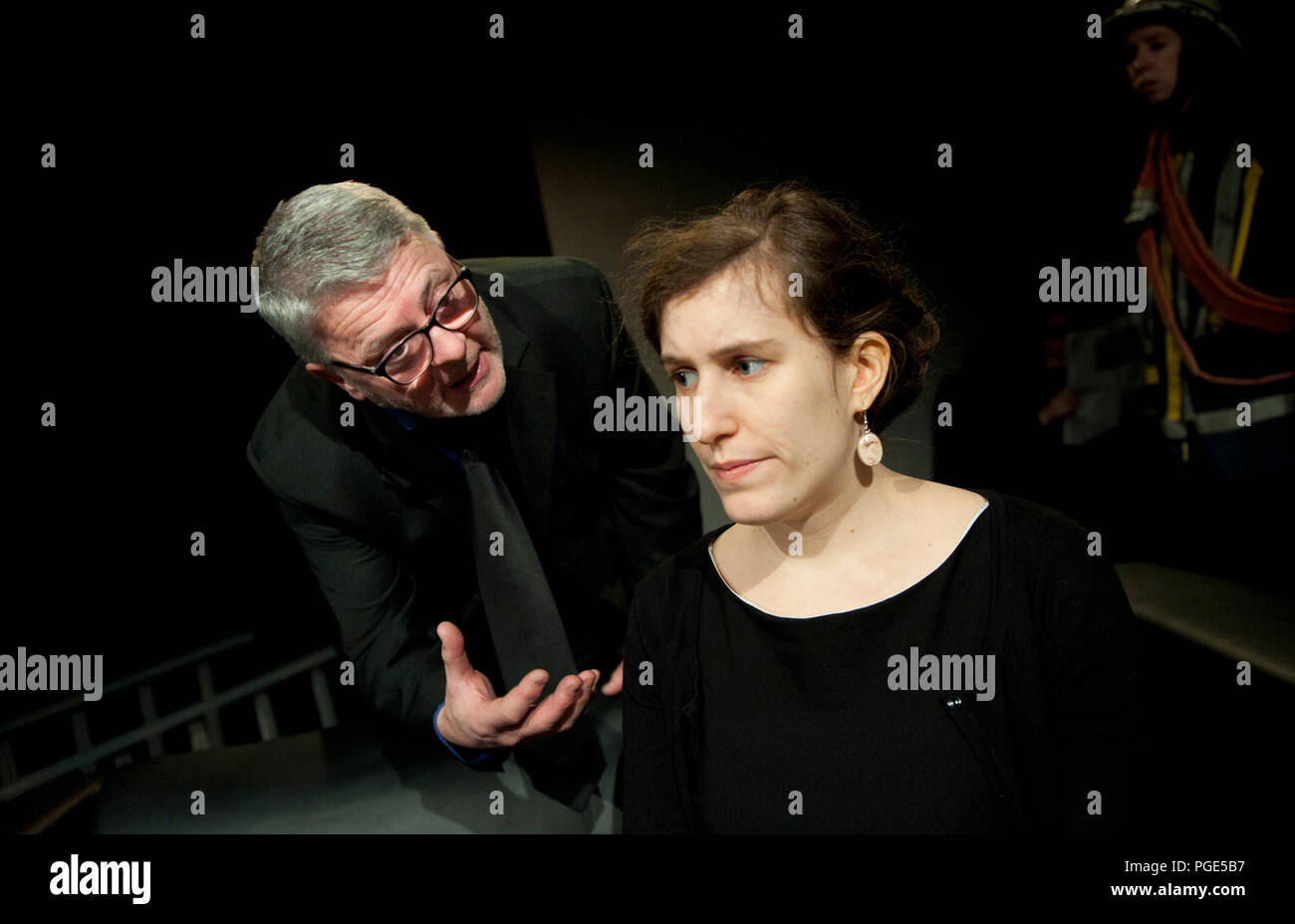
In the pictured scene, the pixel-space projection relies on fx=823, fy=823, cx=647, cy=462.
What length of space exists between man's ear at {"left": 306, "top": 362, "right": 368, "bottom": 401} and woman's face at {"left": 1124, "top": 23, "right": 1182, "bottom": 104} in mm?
1597

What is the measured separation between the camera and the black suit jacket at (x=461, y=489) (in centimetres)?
158

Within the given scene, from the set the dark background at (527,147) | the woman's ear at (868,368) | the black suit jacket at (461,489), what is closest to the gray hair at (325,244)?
the black suit jacket at (461,489)

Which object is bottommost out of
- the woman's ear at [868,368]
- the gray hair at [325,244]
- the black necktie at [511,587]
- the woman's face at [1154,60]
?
the black necktie at [511,587]

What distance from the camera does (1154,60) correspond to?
158 cm

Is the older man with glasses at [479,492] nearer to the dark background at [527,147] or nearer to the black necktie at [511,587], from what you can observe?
the black necktie at [511,587]

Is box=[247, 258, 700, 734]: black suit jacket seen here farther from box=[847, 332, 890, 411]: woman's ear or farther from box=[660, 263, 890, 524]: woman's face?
box=[847, 332, 890, 411]: woman's ear

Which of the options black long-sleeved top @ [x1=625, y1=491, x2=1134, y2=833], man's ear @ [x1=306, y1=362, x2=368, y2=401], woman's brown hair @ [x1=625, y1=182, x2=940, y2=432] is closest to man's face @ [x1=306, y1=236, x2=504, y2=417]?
man's ear @ [x1=306, y1=362, x2=368, y2=401]

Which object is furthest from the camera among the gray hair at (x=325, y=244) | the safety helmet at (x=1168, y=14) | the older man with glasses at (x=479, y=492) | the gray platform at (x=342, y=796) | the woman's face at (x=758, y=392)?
the gray platform at (x=342, y=796)

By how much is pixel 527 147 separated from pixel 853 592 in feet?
3.63

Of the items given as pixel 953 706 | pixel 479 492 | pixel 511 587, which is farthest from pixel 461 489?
pixel 953 706

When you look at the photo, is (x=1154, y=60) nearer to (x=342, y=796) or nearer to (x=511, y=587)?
(x=511, y=587)

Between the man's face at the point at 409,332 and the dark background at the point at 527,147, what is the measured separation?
400mm

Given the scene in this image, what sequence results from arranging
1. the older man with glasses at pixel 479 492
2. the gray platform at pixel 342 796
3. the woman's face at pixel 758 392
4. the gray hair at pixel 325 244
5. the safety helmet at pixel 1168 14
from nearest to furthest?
1. the woman's face at pixel 758 392
2. the gray hair at pixel 325 244
3. the older man with glasses at pixel 479 492
4. the safety helmet at pixel 1168 14
5. the gray platform at pixel 342 796
